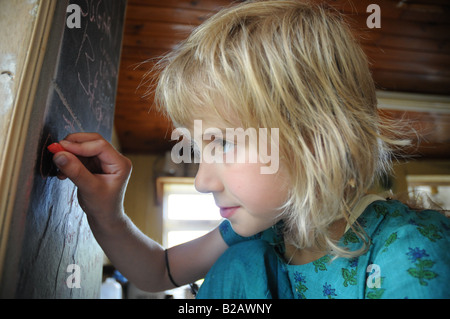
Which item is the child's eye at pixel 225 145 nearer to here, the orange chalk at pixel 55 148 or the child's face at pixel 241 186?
the child's face at pixel 241 186

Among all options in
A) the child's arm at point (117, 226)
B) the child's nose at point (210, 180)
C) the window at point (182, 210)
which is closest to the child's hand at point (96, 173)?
the child's arm at point (117, 226)

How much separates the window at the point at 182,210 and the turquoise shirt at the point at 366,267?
2881mm

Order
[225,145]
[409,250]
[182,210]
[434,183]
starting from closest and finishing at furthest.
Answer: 1. [409,250]
2. [225,145]
3. [182,210]
4. [434,183]

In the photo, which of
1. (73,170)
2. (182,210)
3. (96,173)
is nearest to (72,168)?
(73,170)

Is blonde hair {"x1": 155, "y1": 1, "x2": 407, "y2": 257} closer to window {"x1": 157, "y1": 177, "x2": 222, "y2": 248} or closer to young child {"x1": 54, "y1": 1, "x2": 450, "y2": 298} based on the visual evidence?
young child {"x1": 54, "y1": 1, "x2": 450, "y2": 298}

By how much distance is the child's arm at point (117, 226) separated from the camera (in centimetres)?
59

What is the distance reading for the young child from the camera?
595 mm

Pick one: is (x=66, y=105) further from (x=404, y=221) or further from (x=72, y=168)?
(x=404, y=221)

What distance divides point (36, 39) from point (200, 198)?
10.7 ft

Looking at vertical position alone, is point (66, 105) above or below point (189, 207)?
below

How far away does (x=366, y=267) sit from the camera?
580mm

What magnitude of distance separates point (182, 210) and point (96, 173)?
3.10m

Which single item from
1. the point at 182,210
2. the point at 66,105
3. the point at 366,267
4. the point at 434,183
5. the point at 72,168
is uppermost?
the point at 434,183

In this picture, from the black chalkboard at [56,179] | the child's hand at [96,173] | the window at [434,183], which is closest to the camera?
the black chalkboard at [56,179]
